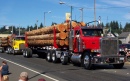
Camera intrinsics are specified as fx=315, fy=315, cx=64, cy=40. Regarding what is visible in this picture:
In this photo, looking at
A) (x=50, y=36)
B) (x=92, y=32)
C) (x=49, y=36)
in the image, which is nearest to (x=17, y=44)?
(x=49, y=36)

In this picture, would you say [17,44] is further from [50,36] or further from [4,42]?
[50,36]

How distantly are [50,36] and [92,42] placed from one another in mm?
7721

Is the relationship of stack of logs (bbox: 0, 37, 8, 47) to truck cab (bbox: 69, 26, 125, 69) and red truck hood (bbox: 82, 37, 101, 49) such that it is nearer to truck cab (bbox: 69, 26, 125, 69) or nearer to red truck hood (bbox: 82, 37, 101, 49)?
truck cab (bbox: 69, 26, 125, 69)

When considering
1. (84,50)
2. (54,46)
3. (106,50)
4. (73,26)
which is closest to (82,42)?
(84,50)

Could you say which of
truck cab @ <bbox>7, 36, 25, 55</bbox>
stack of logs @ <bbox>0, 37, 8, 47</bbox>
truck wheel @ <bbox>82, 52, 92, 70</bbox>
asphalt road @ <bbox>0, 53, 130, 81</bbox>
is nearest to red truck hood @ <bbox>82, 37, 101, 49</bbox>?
truck wheel @ <bbox>82, 52, 92, 70</bbox>

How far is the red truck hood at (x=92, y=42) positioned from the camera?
21.0 m

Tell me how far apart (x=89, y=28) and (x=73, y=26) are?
2792mm

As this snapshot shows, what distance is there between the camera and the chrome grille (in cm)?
2070

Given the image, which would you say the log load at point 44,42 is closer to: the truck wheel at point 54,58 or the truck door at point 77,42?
the truck wheel at point 54,58

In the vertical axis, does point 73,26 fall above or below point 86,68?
above

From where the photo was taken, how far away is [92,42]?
2123cm

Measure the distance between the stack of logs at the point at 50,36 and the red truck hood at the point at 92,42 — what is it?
382cm

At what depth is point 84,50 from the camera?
21750 mm

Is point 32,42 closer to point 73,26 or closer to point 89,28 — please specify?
point 73,26
